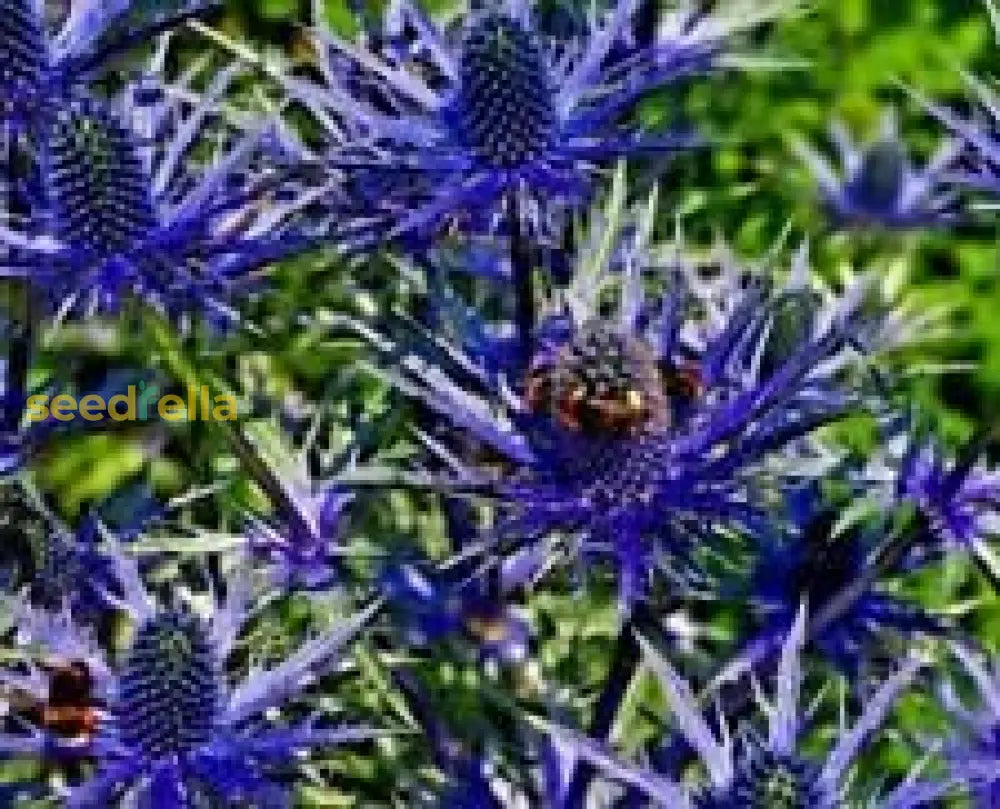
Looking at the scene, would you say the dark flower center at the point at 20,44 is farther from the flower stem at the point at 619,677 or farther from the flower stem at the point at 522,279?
the flower stem at the point at 619,677

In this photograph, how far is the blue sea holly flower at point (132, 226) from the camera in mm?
1765

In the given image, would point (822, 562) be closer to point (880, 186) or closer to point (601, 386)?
point (601, 386)

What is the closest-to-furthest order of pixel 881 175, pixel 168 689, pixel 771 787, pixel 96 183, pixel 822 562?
1. pixel 771 787
2. pixel 168 689
3. pixel 96 183
4. pixel 822 562
5. pixel 881 175

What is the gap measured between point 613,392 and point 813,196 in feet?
6.14

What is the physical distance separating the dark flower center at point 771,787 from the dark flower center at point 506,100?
573mm

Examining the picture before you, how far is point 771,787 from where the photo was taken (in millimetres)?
1449

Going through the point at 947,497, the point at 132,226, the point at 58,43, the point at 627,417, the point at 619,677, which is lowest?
the point at 619,677

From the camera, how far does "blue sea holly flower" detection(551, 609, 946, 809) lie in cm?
146

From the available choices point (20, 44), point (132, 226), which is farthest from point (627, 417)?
point (20, 44)

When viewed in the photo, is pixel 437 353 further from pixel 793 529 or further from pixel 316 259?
pixel 793 529

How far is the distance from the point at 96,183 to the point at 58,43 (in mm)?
198

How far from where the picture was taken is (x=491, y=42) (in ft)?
5.99

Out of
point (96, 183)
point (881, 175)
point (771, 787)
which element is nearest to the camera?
point (771, 787)

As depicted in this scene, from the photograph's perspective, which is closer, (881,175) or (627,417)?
(627,417)
